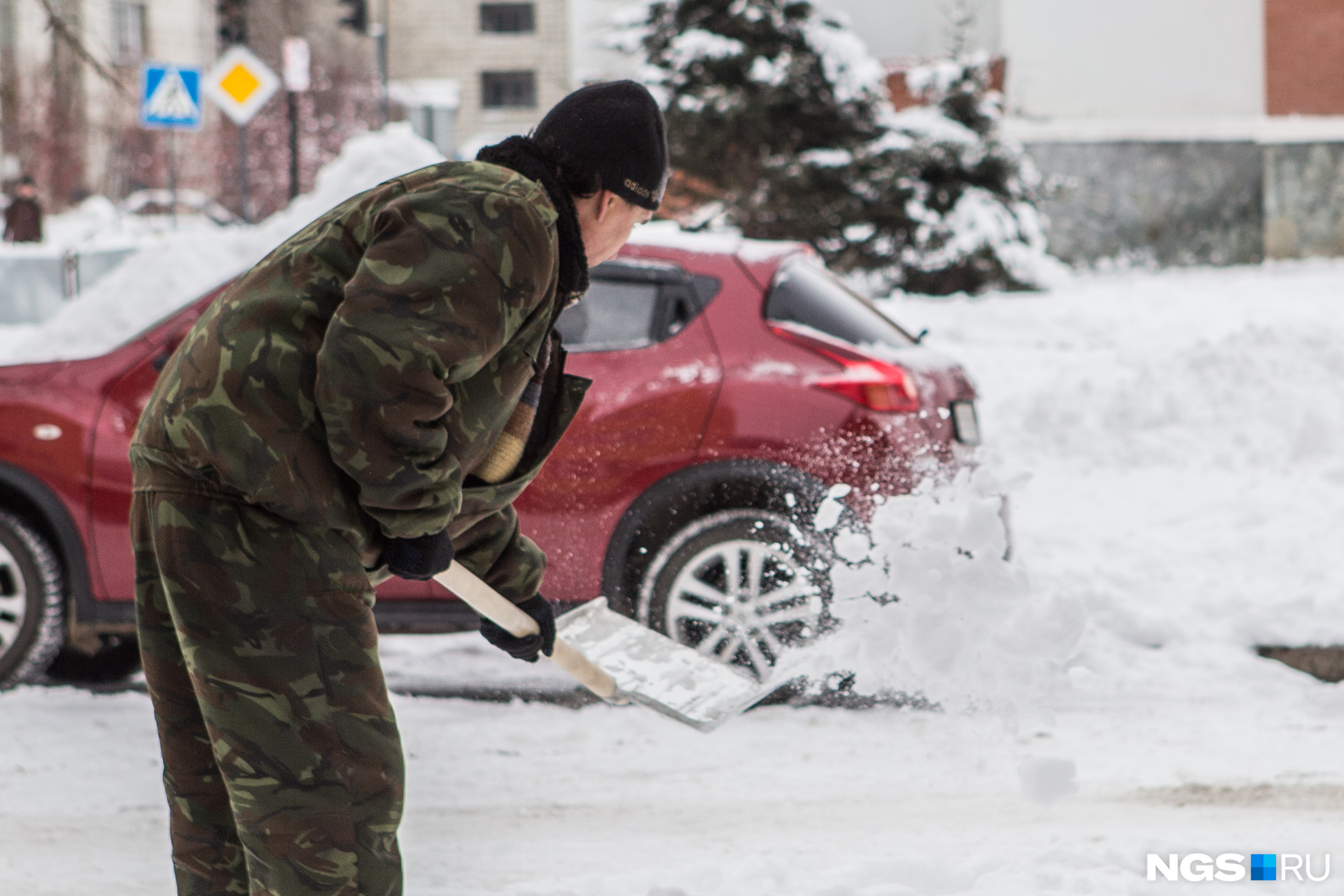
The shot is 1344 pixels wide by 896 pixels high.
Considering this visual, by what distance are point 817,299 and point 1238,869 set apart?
2.38m

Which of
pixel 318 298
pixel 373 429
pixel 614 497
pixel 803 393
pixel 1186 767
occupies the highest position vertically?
pixel 318 298

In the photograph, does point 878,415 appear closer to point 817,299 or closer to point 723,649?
point 817,299

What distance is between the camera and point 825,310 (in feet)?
16.4

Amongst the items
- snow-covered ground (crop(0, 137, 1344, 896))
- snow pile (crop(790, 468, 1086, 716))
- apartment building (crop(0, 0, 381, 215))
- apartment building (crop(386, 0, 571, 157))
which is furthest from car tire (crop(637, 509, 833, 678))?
apartment building (crop(386, 0, 571, 157))

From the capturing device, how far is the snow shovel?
3.12m

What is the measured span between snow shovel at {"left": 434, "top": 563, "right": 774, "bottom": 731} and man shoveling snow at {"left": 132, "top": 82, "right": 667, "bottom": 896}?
2.78 ft

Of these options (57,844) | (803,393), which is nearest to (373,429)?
(57,844)

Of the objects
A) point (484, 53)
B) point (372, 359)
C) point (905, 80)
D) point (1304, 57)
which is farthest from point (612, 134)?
point (484, 53)

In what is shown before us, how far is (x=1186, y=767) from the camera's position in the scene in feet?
13.8

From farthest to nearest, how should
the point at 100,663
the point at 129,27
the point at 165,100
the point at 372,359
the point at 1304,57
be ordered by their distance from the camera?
the point at 129,27 < the point at 1304,57 < the point at 165,100 < the point at 100,663 < the point at 372,359

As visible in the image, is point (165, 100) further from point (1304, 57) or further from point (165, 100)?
point (1304, 57)

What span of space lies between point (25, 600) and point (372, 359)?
11.1ft

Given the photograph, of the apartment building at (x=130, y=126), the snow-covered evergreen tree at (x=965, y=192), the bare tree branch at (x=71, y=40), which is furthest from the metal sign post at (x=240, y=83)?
the apartment building at (x=130, y=126)

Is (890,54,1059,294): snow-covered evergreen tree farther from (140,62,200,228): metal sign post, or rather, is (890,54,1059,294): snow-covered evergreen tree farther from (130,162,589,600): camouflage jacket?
(130,162,589,600): camouflage jacket
